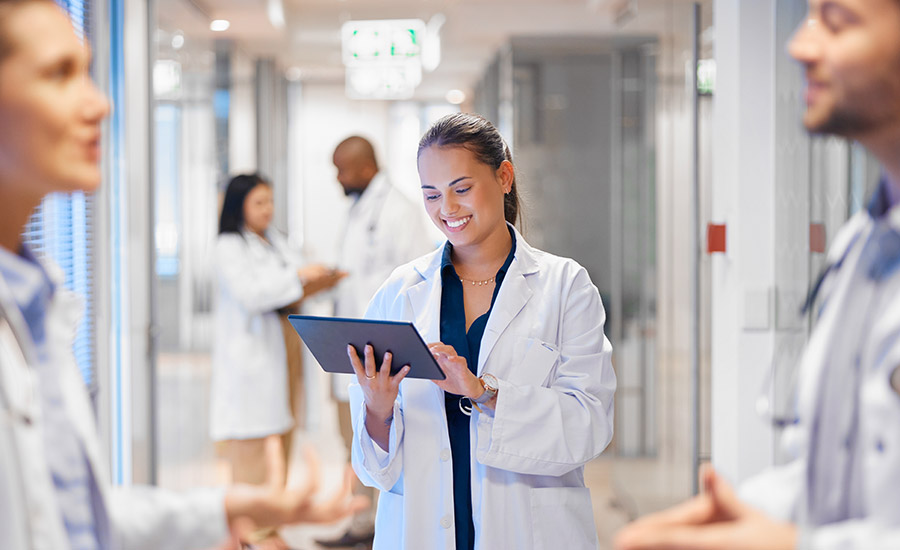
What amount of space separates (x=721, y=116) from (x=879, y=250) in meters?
2.12

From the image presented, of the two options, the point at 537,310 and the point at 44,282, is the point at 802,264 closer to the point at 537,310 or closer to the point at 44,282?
the point at 537,310

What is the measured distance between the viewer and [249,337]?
13.1 ft

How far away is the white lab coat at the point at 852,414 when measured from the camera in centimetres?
88

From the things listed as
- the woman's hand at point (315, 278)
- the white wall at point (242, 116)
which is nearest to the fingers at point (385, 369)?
the woman's hand at point (315, 278)

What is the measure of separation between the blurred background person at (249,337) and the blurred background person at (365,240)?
36 centimetres

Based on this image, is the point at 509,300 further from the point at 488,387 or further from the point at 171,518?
the point at 171,518

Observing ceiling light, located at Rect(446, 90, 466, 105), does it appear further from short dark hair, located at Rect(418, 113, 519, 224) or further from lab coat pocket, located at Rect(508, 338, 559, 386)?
lab coat pocket, located at Rect(508, 338, 559, 386)

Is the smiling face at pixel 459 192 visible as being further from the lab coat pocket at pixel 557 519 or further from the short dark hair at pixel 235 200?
the short dark hair at pixel 235 200

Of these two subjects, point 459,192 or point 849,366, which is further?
point 459,192

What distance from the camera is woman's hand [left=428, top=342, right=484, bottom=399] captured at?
70.6 inches

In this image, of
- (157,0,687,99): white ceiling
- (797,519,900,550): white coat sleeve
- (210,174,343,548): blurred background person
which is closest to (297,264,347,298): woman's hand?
(210,174,343,548): blurred background person

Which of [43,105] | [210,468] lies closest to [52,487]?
[43,105]

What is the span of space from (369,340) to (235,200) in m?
2.56

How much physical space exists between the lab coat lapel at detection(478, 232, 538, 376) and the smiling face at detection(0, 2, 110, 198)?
105 cm
